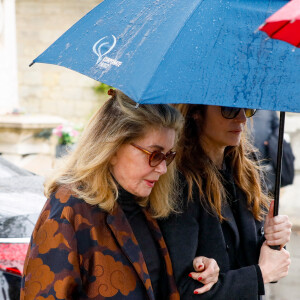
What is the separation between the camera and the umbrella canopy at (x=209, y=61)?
6.46 ft

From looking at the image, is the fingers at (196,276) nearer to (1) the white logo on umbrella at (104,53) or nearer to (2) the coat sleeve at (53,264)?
(2) the coat sleeve at (53,264)

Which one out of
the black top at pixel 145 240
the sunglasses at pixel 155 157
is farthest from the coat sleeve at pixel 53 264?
the sunglasses at pixel 155 157

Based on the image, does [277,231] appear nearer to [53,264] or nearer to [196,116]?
[196,116]

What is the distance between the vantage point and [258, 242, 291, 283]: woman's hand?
7.93 feet

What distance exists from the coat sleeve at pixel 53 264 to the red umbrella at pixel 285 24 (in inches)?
36.9

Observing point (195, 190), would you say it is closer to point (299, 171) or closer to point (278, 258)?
point (278, 258)

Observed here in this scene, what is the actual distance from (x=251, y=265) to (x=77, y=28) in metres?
1.19

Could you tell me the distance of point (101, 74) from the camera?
7.12 ft

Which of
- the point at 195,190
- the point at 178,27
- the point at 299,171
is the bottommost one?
the point at 299,171

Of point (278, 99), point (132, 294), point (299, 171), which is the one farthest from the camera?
point (299, 171)

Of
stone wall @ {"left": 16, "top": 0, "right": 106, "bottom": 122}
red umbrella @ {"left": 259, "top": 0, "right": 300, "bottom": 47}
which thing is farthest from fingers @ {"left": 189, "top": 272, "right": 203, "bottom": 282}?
stone wall @ {"left": 16, "top": 0, "right": 106, "bottom": 122}

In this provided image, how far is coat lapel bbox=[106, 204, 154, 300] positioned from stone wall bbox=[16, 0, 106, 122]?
11020 millimetres

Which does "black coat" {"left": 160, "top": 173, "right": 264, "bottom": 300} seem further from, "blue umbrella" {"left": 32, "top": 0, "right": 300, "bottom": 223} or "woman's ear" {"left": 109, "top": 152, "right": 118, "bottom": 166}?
"blue umbrella" {"left": 32, "top": 0, "right": 300, "bottom": 223}

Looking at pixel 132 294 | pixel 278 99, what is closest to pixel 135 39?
pixel 278 99
